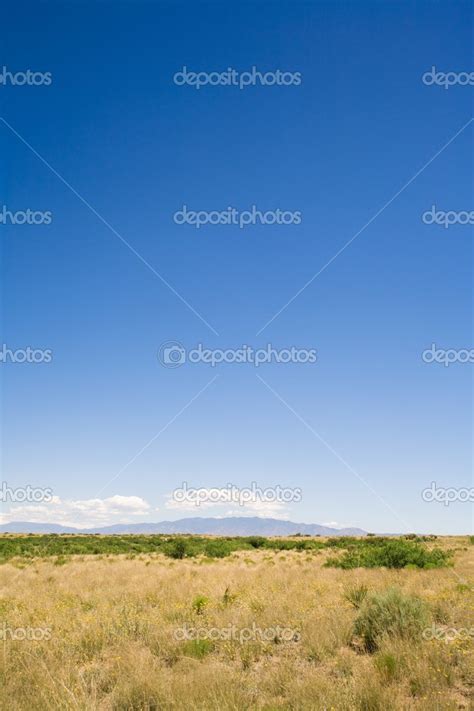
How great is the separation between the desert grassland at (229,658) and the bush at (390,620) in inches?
6.2

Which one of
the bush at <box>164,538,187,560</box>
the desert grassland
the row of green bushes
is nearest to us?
the desert grassland

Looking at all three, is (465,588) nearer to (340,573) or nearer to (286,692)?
(340,573)

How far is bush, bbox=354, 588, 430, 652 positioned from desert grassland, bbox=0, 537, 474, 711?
0.16 meters

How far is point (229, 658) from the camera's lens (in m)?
8.05

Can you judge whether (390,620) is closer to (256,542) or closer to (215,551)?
(215,551)

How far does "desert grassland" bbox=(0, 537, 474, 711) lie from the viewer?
20.1ft

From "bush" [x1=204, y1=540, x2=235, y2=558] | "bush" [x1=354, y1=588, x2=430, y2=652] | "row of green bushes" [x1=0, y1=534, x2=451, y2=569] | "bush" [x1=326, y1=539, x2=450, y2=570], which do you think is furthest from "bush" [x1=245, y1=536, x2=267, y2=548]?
"bush" [x1=354, y1=588, x2=430, y2=652]

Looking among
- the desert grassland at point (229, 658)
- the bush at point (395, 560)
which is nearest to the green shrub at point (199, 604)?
the desert grassland at point (229, 658)

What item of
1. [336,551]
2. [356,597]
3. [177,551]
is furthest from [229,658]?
[336,551]

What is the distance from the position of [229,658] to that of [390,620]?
290 centimetres

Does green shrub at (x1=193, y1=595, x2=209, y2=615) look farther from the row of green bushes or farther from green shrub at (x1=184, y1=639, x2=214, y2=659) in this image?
the row of green bushes

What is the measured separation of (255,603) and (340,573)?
8808 millimetres

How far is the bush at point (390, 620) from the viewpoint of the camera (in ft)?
27.9

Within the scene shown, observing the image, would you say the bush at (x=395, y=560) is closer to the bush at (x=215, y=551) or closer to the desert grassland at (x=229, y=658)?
the desert grassland at (x=229, y=658)
